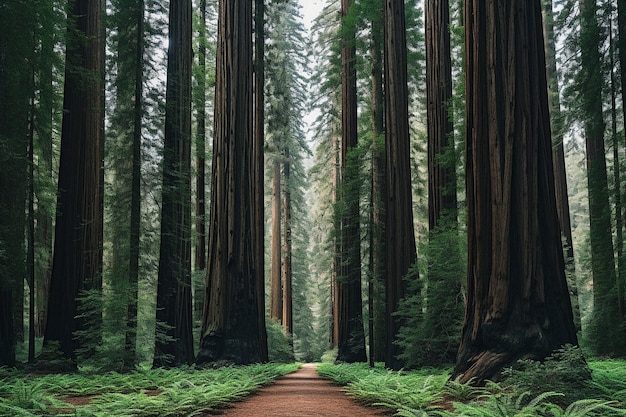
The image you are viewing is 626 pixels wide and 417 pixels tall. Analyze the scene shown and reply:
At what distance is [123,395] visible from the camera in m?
5.37

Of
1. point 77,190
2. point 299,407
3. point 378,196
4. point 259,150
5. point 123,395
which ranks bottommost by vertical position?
point 299,407

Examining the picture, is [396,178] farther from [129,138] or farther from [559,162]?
[559,162]

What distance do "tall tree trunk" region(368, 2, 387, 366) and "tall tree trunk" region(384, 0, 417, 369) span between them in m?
2.39

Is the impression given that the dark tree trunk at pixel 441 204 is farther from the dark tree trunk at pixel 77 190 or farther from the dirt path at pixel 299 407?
the dark tree trunk at pixel 77 190

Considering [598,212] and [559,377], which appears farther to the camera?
[598,212]

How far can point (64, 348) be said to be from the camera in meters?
9.95

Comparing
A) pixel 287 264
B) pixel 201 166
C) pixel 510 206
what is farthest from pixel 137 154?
pixel 287 264

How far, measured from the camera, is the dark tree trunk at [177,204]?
456 inches

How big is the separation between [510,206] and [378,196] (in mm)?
10115

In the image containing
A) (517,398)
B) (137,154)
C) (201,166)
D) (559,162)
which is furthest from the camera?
(201,166)

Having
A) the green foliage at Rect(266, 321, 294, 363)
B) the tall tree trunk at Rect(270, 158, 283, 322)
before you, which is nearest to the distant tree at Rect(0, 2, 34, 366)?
the green foliage at Rect(266, 321, 294, 363)

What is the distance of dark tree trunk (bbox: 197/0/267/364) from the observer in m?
11.0

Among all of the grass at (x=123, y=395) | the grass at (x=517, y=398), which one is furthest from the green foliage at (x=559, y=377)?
the grass at (x=123, y=395)

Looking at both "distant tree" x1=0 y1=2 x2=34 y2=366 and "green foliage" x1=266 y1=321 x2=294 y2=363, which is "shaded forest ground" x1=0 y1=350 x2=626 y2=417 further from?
"green foliage" x1=266 y1=321 x2=294 y2=363
